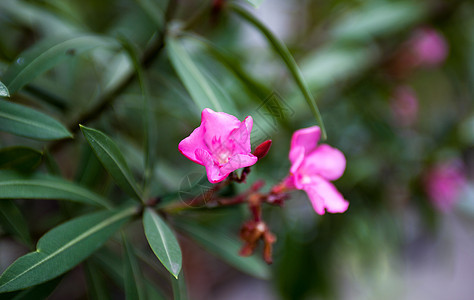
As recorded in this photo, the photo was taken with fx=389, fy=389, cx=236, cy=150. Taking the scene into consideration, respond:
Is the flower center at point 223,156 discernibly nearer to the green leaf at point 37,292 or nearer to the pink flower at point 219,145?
the pink flower at point 219,145

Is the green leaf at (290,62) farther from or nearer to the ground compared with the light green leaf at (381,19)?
farther from the ground

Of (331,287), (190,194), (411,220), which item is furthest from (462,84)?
(190,194)

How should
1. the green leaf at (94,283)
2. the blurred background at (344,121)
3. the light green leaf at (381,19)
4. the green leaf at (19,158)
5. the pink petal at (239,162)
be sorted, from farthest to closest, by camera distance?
the light green leaf at (381,19) → the blurred background at (344,121) → the green leaf at (94,283) → the green leaf at (19,158) → the pink petal at (239,162)

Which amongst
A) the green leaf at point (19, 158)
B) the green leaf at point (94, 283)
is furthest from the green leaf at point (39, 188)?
the green leaf at point (94, 283)

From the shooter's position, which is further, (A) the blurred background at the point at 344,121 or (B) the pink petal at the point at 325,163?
(A) the blurred background at the point at 344,121

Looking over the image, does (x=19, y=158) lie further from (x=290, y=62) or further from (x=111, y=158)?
(x=290, y=62)

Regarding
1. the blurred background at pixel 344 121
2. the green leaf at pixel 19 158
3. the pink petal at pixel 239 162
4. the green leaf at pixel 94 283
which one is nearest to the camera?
the pink petal at pixel 239 162

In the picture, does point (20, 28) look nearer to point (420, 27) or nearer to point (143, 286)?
point (143, 286)

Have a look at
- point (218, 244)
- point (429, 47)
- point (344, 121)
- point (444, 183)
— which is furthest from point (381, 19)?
point (218, 244)
